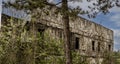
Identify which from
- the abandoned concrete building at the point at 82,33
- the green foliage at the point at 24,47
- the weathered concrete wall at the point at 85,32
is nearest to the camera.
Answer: the green foliage at the point at 24,47

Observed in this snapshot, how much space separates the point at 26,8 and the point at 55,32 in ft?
28.4

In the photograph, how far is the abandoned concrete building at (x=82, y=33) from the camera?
68.9ft

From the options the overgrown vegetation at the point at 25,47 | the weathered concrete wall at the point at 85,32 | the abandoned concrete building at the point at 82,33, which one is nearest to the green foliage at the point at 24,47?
the overgrown vegetation at the point at 25,47

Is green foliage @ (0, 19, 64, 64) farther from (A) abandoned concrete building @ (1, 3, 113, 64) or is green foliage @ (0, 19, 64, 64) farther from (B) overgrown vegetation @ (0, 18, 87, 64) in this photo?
(A) abandoned concrete building @ (1, 3, 113, 64)

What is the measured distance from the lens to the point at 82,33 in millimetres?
25625

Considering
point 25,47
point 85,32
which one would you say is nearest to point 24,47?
point 25,47

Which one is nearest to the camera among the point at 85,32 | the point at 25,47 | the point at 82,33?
the point at 25,47

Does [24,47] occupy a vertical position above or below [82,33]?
above

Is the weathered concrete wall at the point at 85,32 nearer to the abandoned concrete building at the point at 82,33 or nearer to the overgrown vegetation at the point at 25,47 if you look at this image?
the abandoned concrete building at the point at 82,33

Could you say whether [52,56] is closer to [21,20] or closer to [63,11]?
[21,20]

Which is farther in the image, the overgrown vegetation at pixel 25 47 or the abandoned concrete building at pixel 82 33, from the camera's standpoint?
the abandoned concrete building at pixel 82 33

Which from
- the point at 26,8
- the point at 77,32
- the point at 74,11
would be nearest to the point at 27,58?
the point at 26,8

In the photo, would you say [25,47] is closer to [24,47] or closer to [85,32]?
[24,47]

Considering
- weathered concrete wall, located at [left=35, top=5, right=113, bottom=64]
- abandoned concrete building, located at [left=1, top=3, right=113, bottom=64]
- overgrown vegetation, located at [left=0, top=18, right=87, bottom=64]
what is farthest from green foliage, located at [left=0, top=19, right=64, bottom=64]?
weathered concrete wall, located at [left=35, top=5, right=113, bottom=64]
